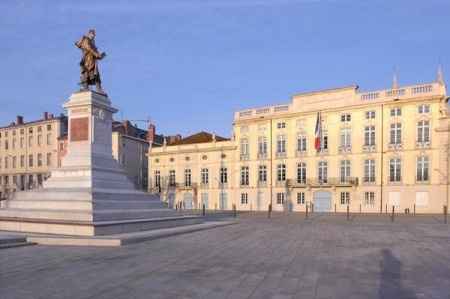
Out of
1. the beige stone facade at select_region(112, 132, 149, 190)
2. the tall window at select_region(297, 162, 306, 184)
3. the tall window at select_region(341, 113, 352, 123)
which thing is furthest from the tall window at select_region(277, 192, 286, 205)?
the beige stone facade at select_region(112, 132, 149, 190)

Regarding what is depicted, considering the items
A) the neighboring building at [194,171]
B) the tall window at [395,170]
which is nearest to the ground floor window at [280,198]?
the neighboring building at [194,171]

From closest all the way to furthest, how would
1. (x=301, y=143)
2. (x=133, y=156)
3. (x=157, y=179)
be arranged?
(x=301, y=143) < (x=157, y=179) < (x=133, y=156)

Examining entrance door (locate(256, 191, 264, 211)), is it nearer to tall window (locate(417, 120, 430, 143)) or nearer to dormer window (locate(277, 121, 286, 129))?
dormer window (locate(277, 121, 286, 129))

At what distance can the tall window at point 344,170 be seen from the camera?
161ft

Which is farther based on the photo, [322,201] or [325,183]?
[322,201]

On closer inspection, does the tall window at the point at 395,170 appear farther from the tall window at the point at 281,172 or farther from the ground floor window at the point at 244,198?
the ground floor window at the point at 244,198

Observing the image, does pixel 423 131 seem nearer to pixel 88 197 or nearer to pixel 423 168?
pixel 423 168

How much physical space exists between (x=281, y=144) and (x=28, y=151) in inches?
1843

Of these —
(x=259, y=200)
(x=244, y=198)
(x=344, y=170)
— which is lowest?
(x=259, y=200)

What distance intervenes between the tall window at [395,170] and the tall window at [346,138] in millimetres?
5292

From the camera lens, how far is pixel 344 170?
49250 mm

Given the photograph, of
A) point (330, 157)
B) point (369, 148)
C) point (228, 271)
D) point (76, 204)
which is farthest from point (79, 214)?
point (369, 148)

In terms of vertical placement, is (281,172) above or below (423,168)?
below

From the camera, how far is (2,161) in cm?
7588
